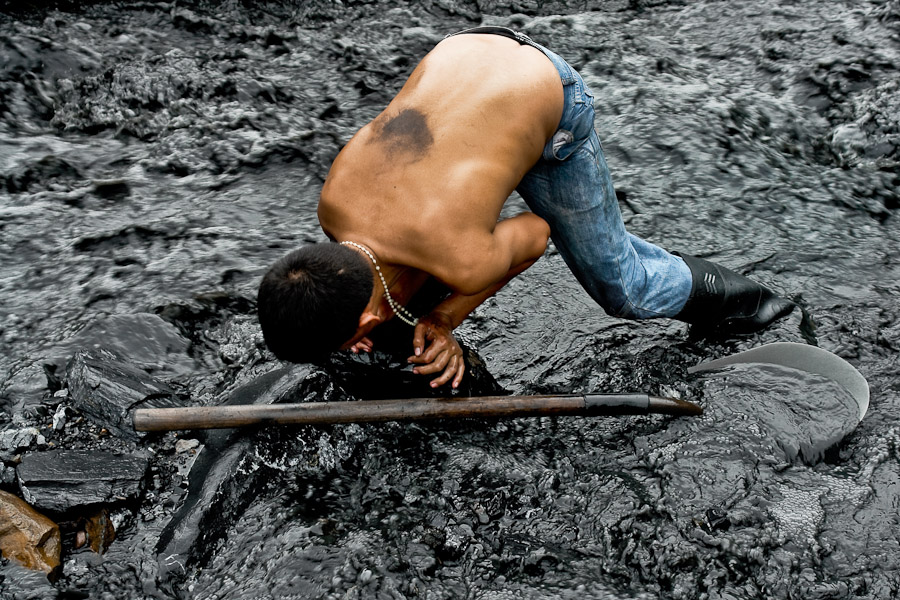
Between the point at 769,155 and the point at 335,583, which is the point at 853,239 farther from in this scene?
the point at 335,583

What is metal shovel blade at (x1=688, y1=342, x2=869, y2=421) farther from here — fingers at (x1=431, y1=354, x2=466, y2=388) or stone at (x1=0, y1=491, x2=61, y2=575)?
stone at (x1=0, y1=491, x2=61, y2=575)

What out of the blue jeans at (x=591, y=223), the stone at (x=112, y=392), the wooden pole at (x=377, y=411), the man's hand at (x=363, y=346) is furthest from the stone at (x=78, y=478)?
the blue jeans at (x=591, y=223)

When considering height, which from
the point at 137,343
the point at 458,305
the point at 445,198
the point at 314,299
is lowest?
the point at 137,343

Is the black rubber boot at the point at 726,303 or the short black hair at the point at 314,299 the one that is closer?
the short black hair at the point at 314,299

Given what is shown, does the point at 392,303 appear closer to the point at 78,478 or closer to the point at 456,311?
the point at 456,311

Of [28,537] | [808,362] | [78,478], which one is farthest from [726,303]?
[28,537]

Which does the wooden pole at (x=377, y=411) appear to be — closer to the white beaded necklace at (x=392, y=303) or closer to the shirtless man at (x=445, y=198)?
the shirtless man at (x=445, y=198)

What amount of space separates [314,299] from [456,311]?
2.59ft

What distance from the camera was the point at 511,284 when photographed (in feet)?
13.9

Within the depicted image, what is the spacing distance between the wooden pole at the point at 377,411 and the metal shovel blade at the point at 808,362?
0.79 metres

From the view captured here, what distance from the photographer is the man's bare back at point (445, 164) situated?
251 cm

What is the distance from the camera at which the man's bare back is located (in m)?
2.51

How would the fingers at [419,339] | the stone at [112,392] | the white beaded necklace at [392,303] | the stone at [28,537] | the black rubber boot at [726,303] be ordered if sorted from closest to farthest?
the white beaded necklace at [392,303] → the stone at [28,537] → the fingers at [419,339] → the stone at [112,392] → the black rubber boot at [726,303]

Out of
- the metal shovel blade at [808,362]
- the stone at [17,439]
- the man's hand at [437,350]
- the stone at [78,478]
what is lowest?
the stone at [17,439]
